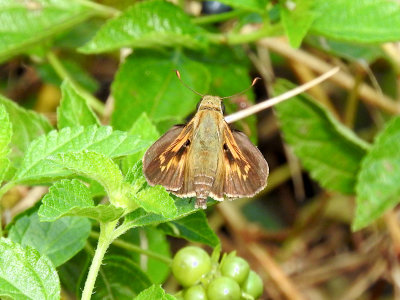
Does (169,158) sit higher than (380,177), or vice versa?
(169,158)

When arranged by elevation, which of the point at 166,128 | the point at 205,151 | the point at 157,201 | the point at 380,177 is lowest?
the point at 380,177

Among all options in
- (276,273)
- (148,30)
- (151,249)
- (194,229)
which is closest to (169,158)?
(194,229)

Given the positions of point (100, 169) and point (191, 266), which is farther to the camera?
point (191, 266)

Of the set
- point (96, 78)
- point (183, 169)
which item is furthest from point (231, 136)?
point (96, 78)

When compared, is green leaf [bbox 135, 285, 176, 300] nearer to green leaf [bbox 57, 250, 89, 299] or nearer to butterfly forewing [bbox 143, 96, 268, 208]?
butterfly forewing [bbox 143, 96, 268, 208]

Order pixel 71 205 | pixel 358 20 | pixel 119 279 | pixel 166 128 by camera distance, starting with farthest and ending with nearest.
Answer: pixel 358 20, pixel 166 128, pixel 119 279, pixel 71 205

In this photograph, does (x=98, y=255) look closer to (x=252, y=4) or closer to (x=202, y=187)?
(x=202, y=187)

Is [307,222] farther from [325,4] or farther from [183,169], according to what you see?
[183,169]
